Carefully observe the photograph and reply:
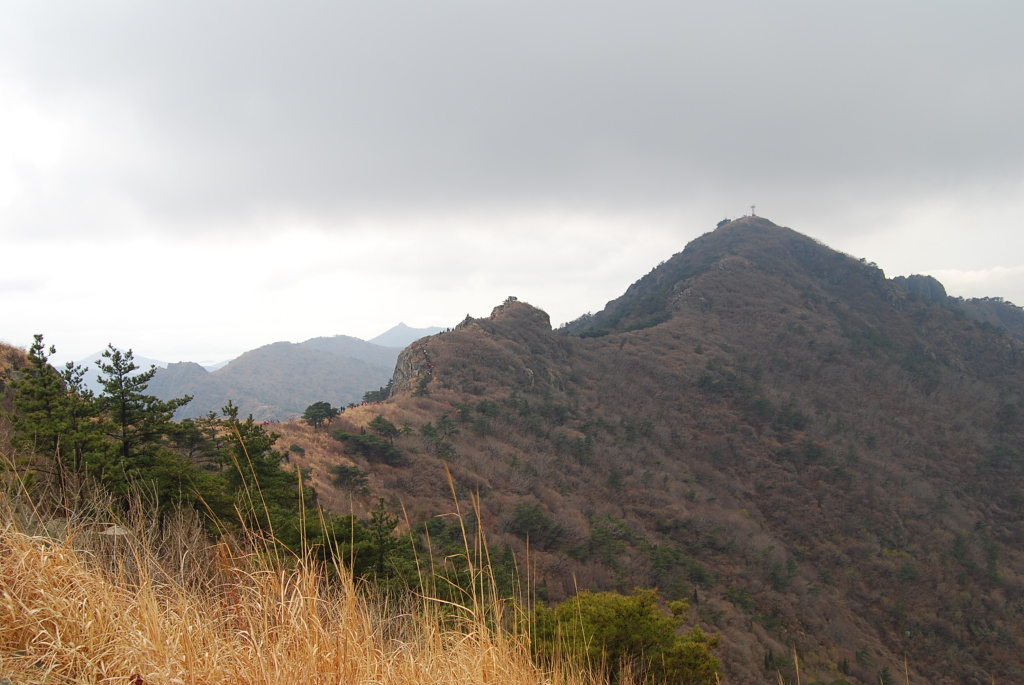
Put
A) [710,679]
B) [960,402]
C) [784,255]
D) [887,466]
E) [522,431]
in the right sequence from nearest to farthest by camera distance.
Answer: [710,679], [522,431], [887,466], [960,402], [784,255]

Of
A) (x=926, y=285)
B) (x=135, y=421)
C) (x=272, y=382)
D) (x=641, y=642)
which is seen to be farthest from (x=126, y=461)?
(x=272, y=382)

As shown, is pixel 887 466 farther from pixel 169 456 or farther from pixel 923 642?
pixel 169 456

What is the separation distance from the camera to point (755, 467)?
115 feet

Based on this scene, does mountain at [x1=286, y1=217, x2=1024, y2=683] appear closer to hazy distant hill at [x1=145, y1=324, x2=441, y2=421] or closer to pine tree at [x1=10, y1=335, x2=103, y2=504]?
pine tree at [x1=10, y1=335, x2=103, y2=504]

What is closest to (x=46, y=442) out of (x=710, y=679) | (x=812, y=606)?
(x=710, y=679)

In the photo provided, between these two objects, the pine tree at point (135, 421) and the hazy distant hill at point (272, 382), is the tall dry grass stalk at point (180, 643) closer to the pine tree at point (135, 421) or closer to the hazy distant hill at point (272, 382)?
the pine tree at point (135, 421)

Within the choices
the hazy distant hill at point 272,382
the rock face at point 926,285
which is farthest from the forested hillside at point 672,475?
the hazy distant hill at point 272,382

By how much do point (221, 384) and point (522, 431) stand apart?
134034 millimetres

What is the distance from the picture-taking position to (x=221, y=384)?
140 metres

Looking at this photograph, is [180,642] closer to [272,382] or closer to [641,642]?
[641,642]

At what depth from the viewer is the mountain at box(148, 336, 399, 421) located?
124 metres

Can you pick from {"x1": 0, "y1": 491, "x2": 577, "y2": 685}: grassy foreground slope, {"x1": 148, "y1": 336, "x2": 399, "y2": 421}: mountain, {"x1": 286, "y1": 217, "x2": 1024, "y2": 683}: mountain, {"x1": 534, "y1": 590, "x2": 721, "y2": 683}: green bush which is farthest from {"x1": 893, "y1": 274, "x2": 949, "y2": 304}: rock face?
{"x1": 148, "y1": 336, "x2": 399, "y2": 421}: mountain

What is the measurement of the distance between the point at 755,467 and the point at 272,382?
5800 inches

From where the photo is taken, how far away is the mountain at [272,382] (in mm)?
124094
